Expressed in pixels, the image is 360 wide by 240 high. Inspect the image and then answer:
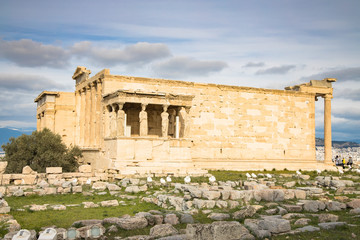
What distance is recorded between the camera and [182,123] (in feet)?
82.0

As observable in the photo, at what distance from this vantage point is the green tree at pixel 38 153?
24562 millimetres

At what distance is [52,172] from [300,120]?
19.0m

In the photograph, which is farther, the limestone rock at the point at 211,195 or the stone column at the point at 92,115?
the stone column at the point at 92,115

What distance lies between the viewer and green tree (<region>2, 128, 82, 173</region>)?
80.6 ft

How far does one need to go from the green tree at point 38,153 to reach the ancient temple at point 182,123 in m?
1.89

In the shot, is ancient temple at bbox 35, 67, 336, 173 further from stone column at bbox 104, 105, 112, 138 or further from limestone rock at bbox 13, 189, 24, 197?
limestone rock at bbox 13, 189, 24, 197

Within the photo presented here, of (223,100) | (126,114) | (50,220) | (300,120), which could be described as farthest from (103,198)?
(300,120)

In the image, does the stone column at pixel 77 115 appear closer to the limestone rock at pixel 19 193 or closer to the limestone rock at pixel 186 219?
the limestone rock at pixel 19 193

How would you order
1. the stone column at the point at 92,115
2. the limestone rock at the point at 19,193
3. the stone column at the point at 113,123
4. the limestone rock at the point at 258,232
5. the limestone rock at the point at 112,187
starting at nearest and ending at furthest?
the limestone rock at the point at 258,232
the limestone rock at the point at 19,193
the limestone rock at the point at 112,187
the stone column at the point at 113,123
the stone column at the point at 92,115

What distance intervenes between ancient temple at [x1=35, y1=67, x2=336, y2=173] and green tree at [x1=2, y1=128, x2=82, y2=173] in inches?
74.4

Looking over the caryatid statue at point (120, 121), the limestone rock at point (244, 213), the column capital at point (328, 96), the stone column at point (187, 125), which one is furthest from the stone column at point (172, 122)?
the limestone rock at point (244, 213)

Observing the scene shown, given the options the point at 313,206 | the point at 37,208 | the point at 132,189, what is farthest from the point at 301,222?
the point at 132,189

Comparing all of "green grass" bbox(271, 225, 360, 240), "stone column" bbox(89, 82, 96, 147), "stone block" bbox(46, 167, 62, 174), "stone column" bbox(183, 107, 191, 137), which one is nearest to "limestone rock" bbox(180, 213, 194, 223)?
"green grass" bbox(271, 225, 360, 240)

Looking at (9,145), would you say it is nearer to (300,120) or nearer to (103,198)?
(103,198)
